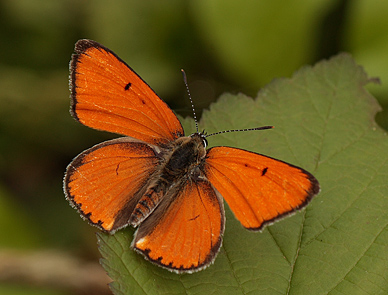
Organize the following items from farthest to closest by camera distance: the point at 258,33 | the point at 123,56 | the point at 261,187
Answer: the point at 123,56, the point at 258,33, the point at 261,187

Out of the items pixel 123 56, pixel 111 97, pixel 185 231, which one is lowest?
pixel 185 231

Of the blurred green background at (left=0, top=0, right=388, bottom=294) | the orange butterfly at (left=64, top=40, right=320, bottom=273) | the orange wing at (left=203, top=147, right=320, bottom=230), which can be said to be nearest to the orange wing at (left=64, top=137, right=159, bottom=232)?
the orange butterfly at (left=64, top=40, right=320, bottom=273)

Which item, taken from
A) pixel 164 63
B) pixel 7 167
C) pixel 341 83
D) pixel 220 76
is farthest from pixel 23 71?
pixel 341 83

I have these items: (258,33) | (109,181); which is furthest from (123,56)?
(109,181)

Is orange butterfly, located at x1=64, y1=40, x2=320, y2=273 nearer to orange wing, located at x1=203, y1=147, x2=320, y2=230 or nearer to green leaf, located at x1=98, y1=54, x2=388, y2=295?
orange wing, located at x1=203, y1=147, x2=320, y2=230

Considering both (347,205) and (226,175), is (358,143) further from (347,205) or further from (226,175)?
(226,175)

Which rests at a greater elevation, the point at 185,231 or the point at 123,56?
the point at 123,56

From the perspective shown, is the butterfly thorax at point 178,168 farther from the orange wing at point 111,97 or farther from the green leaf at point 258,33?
the green leaf at point 258,33

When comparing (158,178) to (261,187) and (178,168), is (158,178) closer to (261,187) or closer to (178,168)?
(178,168)
